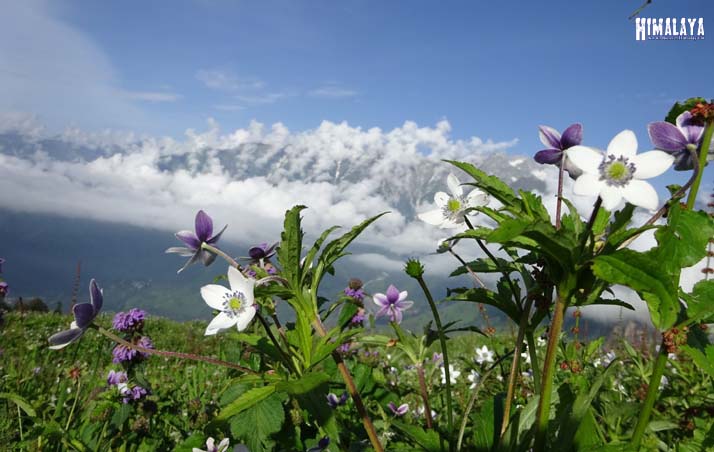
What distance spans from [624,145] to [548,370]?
74 centimetres

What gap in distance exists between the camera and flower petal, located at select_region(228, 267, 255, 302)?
1.72m

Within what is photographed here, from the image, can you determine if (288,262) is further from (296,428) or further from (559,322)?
(296,428)

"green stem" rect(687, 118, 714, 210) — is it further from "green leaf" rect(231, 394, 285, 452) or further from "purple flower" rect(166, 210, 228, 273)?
"purple flower" rect(166, 210, 228, 273)

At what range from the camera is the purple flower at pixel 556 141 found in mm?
1703

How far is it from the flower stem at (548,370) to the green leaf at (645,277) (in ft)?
0.86

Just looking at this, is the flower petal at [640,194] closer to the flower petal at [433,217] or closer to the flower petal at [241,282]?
the flower petal at [433,217]

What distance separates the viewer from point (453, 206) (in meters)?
2.04

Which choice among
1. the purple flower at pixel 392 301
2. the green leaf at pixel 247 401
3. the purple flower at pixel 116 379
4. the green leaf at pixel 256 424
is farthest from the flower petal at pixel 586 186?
the purple flower at pixel 116 379

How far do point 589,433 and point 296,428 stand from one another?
1.88m

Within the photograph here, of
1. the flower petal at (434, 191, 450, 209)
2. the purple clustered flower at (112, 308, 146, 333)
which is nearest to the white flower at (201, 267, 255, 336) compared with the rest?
the flower petal at (434, 191, 450, 209)

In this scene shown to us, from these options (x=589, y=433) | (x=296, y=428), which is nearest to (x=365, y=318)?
(x=296, y=428)

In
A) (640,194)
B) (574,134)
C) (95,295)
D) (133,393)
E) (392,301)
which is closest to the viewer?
(640,194)

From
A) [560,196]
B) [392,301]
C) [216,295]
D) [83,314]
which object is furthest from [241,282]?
[392,301]

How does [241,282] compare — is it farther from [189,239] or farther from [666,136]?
[666,136]
